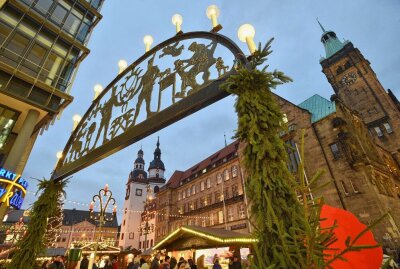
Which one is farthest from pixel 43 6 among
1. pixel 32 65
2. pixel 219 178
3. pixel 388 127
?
pixel 388 127

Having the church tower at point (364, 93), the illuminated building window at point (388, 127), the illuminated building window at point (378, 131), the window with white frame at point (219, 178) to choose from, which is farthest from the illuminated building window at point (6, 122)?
the illuminated building window at point (388, 127)

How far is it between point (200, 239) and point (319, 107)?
20123 mm

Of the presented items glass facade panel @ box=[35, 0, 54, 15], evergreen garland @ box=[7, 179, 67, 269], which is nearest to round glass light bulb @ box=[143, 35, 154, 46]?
evergreen garland @ box=[7, 179, 67, 269]

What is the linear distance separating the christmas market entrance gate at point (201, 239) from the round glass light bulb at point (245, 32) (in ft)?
40.0

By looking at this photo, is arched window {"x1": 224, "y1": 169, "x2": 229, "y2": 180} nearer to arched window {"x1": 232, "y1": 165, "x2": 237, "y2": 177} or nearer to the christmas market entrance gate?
arched window {"x1": 232, "y1": 165, "x2": 237, "y2": 177}

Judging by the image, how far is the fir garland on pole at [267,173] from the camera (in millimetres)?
1788

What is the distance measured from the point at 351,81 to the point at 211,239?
131 feet

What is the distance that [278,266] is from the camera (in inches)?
68.8

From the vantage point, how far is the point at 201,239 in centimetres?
1606

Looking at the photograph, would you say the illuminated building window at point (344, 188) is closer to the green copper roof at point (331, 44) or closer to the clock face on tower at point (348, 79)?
the clock face on tower at point (348, 79)

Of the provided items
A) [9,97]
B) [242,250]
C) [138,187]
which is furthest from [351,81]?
[138,187]

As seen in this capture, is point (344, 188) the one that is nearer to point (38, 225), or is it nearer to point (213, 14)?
point (213, 14)

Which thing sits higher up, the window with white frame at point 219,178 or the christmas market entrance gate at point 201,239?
the window with white frame at point 219,178

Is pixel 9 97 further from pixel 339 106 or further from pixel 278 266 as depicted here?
pixel 339 106
